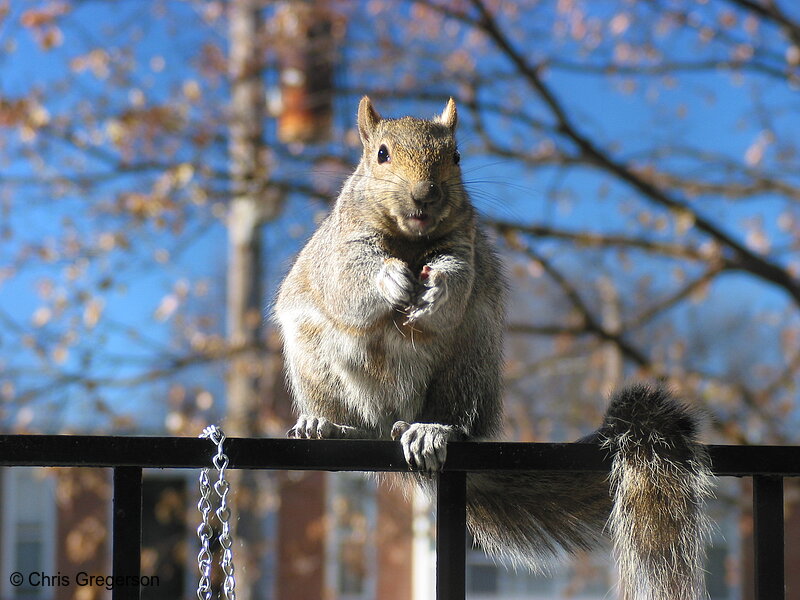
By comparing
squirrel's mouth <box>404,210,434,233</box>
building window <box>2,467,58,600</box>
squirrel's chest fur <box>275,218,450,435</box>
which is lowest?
building window <box>2,467,58,600</box>

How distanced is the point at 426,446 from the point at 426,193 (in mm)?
656

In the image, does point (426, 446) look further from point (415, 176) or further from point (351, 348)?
point (415, 176)

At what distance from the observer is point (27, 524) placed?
Answer: 12781mm

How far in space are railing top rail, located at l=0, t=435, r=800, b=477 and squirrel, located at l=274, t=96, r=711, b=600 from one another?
9cm

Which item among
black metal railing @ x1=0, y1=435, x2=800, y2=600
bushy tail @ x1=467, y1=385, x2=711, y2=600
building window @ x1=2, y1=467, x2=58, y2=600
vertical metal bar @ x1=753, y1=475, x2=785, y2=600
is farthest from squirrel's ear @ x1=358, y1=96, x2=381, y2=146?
building window @ x1=2, y1=467, x2=58, y2=600

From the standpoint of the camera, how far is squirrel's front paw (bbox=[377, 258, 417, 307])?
2.10m

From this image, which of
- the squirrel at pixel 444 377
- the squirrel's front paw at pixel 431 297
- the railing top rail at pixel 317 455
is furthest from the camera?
the squirrel's front paw at pixel 431 297

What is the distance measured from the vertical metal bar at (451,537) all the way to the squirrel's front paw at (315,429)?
696 millimetres

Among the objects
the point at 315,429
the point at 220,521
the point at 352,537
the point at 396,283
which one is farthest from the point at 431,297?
the point at 352,537

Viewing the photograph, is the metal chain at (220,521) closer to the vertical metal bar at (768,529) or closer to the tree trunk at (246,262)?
the vertical metal bar at (768,529)

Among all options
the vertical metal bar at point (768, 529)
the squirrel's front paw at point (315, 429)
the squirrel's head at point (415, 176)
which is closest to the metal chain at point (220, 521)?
the squirrel's front paw at point (315, 429)

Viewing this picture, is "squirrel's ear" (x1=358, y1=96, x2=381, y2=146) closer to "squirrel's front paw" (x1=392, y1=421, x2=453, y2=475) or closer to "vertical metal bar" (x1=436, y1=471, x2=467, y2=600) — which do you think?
"squirrel's front paw" (x1=392, y1=421, x2=453, y2=475)

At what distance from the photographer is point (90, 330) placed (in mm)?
5871

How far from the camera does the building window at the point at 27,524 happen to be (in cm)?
1254
